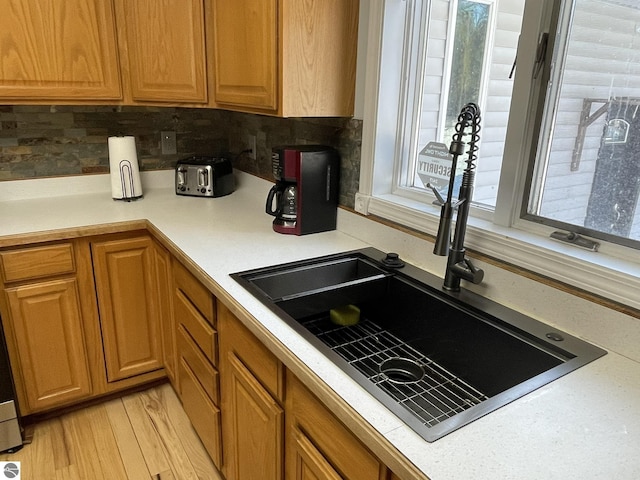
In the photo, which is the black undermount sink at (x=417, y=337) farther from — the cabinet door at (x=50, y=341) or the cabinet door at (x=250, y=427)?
the cabinet door at (x=50, y=341)

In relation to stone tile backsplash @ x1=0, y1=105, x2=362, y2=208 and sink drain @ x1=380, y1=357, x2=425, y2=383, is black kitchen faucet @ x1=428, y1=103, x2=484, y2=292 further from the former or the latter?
stone tile backsplash @ x1=0, y1=105, x2=362, y2=208

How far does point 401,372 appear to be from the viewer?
4.23 ft

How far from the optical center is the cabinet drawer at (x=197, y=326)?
1545 millimetres

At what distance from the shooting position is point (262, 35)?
1.67 meters

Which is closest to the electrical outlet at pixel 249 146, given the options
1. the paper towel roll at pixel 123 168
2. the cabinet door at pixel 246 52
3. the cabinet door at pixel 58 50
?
the cabinet door at pixel 246 52

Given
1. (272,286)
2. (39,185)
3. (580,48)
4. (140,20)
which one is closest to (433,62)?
(580,48)

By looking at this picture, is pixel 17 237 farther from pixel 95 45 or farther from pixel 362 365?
pixel 362 365

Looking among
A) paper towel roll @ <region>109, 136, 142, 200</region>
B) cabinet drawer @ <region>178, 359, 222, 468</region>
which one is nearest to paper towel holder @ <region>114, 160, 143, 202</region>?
paper towel roll @ <region>109, 136, 142, 200</region>

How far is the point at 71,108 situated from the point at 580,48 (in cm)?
211

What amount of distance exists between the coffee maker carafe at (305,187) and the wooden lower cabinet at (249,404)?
0.51 m

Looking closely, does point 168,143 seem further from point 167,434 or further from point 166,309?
point 167,434

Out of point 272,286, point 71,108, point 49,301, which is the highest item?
point 71,108

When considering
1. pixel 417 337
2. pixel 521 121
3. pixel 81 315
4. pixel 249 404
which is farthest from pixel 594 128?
pixel 81 315

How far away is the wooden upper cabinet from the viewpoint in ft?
5.22
